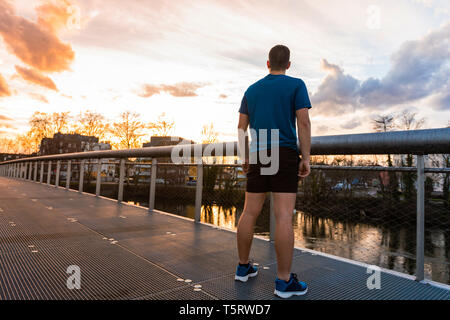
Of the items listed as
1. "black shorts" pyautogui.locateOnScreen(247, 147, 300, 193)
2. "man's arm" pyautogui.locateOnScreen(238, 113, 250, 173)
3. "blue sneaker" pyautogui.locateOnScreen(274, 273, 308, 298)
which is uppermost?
"man's arm" pyautogui.locateOnScreen(238, 113, 250, 173)

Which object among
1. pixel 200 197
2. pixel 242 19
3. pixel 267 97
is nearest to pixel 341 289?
pixel 267 97

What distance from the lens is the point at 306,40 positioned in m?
7.50

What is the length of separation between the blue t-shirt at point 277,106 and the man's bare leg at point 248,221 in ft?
1.10

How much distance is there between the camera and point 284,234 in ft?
5.39

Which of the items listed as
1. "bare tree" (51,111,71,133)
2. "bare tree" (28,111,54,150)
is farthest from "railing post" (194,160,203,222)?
"bare tree" (28,111,54,150)

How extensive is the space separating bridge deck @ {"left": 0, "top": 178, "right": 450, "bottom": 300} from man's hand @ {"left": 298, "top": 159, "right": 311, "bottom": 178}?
0.74 meters

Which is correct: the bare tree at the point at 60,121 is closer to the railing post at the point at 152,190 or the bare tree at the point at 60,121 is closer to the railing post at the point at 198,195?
the railing post at the point at 152,190

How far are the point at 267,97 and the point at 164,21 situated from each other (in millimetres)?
7943

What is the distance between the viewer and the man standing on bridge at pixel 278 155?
64.8 inches

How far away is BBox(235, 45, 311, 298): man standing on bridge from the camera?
1646mm

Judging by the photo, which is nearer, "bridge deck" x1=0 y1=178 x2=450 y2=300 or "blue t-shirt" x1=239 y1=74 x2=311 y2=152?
"bridge deck" x1=0 y1=178 x2=450 y2=300

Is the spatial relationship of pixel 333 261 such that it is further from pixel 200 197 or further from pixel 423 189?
pixel 200 197
